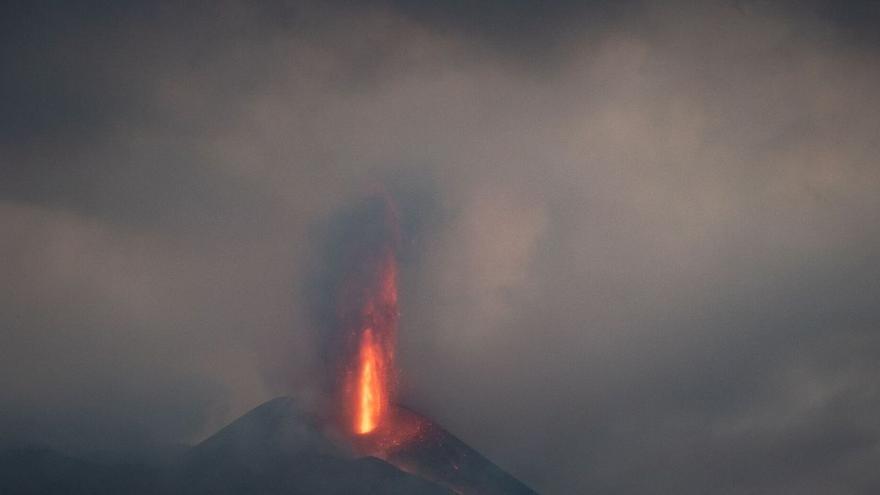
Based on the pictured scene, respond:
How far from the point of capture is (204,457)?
164 meters

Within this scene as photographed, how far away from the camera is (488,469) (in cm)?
19012

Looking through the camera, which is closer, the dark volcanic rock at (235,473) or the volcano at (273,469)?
the dark volcanic rock at (235,473)

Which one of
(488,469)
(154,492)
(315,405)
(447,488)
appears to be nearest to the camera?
(154,492)

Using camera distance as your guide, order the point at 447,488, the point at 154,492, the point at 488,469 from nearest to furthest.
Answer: the point at 154,492
the point at 447,488
the point at 488,469

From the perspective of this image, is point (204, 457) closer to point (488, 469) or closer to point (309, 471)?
point (309, 471)

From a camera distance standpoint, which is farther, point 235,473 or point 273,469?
point 273,469

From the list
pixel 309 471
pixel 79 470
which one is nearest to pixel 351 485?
pixel 309 471

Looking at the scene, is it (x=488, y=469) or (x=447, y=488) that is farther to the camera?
(x=488, y=469)

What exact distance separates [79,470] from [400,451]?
5519cm

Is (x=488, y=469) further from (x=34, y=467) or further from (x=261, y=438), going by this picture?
(x=34, y=467)

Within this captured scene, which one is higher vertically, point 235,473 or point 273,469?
point 273,469

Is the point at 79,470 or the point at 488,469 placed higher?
the point at 488,469

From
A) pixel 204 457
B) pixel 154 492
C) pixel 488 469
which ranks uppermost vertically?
pixel 488 469

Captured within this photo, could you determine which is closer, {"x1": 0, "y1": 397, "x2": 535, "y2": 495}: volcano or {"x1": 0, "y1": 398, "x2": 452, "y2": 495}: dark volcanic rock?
{"x1": 0, "y1": 398, "x2": 452, "y2": 495}: dark volcanic rock
